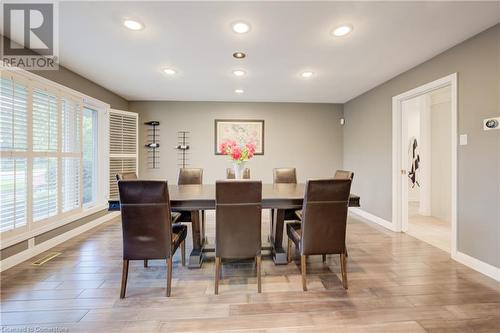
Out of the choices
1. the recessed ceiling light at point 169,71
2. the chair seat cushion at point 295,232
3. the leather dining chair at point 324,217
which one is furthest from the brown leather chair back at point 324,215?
the recessed ceiling light at point 169,71

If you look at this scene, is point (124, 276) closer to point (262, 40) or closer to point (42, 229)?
point (42, 229)

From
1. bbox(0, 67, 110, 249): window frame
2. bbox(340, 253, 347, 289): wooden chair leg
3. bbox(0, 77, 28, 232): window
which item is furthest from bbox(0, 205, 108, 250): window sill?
bbox(340, 253, 347, 289): wooden chair leg

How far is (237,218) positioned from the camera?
2.00 meters

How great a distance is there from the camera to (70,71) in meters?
3.40

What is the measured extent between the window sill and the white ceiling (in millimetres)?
2142

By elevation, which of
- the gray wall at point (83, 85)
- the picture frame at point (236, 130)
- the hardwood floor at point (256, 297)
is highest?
the gray wall at point (83, 85)

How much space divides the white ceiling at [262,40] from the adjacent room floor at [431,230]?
246 centimetres

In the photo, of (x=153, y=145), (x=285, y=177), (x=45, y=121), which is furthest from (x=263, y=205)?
(x=153, y=145)

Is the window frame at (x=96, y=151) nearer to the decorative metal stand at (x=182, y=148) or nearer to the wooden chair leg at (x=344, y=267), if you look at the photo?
the decorative metal stand at (x=182, y=148)

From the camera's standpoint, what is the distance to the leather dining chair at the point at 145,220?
1.87m

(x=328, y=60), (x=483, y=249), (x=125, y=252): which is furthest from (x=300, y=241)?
(x=328, y=60)

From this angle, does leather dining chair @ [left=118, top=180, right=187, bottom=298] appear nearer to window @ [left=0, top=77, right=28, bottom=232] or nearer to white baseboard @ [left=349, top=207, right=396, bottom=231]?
window @ [left=0, top=77, right=28, bottom=232]

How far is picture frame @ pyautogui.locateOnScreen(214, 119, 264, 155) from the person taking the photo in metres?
5.28

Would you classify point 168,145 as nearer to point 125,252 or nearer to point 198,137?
point 198,137
